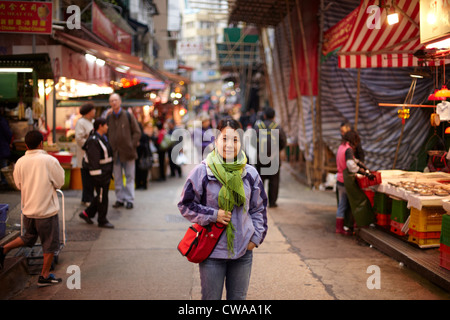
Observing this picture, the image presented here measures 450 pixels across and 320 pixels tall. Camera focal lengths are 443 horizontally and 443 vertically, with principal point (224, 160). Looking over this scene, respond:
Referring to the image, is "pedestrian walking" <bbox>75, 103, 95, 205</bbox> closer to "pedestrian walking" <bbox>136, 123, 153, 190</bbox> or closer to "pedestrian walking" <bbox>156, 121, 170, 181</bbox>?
"pedestrian walking" <bbox>136, 123, 153, 190</bbox>

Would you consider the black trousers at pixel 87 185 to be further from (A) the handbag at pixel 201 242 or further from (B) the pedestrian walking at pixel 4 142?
(A) the handbag at pixel 201 242

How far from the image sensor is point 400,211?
6.48 metres

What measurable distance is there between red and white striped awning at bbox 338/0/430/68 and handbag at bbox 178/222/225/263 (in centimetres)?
485

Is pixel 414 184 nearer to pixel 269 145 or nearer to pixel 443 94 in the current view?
pixel 443 94

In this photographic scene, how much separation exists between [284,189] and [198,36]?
259 feet

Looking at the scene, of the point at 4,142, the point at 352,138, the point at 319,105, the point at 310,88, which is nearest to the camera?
the point at 352,138

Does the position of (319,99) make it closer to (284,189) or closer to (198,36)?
(284,189)

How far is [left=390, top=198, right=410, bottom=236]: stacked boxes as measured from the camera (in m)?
6.43

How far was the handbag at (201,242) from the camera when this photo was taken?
336 centimetres

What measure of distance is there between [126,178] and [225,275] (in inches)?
244

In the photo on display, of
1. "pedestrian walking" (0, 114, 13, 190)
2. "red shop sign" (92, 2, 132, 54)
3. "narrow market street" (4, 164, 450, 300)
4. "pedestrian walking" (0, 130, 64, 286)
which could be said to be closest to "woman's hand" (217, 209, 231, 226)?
"narrow market street" (4, 164, 450, 300)

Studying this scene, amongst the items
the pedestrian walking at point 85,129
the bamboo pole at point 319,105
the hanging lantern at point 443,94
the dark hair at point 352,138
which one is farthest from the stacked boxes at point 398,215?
the pedestrian walking at point 85,129

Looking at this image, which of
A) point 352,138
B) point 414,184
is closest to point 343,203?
point 352,138

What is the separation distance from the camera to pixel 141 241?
705 cm
